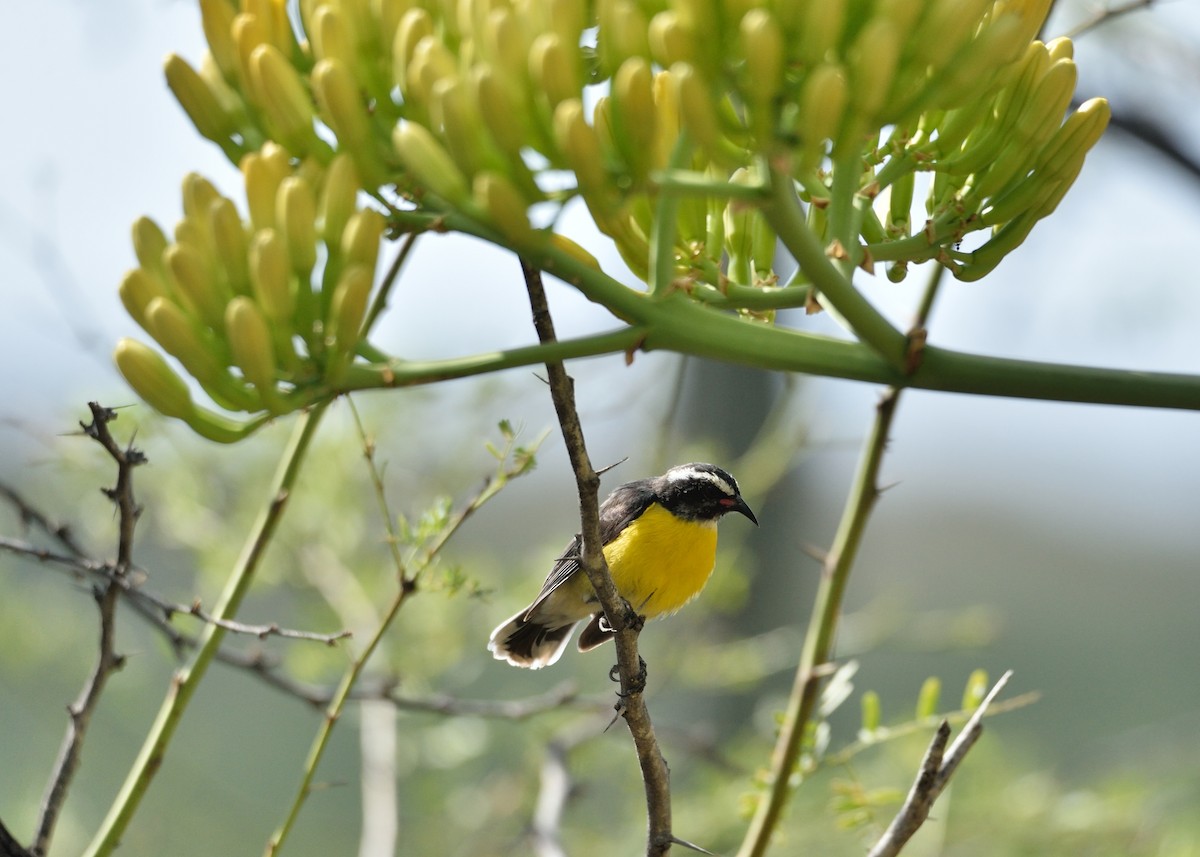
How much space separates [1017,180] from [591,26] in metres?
0.64

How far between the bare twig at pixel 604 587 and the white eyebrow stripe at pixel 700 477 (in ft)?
6.09

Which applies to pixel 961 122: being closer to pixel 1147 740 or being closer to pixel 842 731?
pixel 1147 740

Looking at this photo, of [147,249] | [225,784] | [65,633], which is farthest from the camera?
[225,784]

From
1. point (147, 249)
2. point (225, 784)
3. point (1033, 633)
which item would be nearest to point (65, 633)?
point (225, 784)

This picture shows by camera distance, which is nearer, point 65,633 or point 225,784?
point 65,633

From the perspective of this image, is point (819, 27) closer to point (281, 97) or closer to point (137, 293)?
point (281, 97)

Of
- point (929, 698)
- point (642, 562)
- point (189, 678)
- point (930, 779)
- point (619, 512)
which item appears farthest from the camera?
point (619, 512)

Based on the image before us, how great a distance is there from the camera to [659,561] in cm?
420

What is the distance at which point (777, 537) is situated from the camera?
308 inches

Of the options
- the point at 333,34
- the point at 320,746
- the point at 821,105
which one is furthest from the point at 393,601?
the point at 821,105

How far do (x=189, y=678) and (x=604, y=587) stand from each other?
82 cm

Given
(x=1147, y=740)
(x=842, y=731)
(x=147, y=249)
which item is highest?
(x=842, y=731)

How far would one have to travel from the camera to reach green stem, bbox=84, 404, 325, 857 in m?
2.09

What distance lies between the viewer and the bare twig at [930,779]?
1.94 metres
